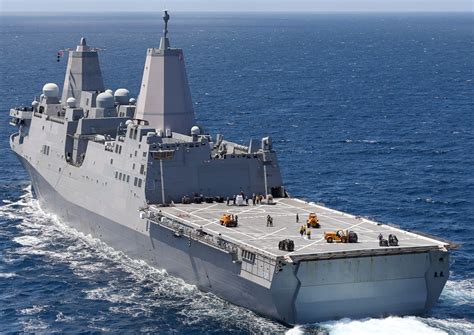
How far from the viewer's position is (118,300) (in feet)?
165

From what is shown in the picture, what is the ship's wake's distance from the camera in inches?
1789

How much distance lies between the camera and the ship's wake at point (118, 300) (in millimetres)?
45438

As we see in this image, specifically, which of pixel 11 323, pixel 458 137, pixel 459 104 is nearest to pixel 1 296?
pixel 11 323

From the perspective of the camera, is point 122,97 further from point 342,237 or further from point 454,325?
point 454,325

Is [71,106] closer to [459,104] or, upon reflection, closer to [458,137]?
[458,137]

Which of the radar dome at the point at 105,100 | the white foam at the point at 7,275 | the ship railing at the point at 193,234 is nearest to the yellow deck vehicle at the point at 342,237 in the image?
the ship railing at the point at 193,234

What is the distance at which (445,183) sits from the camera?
74.7 m

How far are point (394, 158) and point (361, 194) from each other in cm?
1471

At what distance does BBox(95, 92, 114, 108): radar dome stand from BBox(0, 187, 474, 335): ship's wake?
1094 centimetres

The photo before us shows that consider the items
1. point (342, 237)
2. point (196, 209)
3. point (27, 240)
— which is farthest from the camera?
point (27, 240)

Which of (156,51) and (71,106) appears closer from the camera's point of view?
(156,51)

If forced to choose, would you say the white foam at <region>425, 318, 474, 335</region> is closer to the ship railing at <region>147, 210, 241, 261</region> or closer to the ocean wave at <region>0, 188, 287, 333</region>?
the ocean wave at <region>0, 188, 287, 333</region>

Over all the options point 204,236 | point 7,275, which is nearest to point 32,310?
point 7,275

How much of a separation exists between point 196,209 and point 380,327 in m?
15.5
